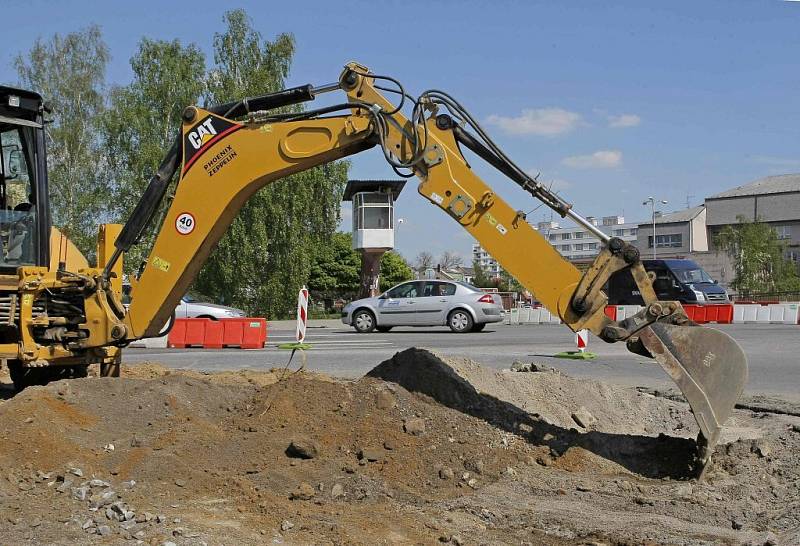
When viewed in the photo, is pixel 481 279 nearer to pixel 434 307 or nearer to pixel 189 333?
pixel 434 307

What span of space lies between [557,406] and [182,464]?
14.5 ft

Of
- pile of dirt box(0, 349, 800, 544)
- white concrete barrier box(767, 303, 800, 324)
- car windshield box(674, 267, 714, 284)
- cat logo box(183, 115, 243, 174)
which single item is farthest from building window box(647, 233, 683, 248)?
cat logo box(183, 115, 243, 174)

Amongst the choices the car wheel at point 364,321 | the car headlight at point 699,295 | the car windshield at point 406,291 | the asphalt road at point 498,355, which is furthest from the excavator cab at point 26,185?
the car headlight at point 699,295

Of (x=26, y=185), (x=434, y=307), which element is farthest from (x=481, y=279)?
(x=26, y=185)

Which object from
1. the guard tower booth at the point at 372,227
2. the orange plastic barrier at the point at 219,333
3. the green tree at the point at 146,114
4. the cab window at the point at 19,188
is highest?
the green tree at the point at 146,114

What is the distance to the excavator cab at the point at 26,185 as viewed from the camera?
8.82m

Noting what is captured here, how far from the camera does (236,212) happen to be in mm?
7965

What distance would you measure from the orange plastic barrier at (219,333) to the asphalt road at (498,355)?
1.79 feet

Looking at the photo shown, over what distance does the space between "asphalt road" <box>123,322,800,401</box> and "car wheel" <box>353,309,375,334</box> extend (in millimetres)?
984

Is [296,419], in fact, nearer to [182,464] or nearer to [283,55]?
[182,464]

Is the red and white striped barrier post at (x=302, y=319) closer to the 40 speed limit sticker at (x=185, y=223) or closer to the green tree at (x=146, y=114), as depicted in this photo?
the 40 speed limit sticker at (x=185, y=223)

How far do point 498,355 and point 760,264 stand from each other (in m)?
55.3

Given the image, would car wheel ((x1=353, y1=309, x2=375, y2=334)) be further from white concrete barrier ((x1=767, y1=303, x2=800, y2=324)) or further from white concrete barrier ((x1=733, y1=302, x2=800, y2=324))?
white concrete barrier ((x1=767, y1=303, x2=800, y2=324))

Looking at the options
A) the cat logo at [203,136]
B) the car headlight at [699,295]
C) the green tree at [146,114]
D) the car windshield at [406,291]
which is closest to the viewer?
the cat logo at [203,136]
